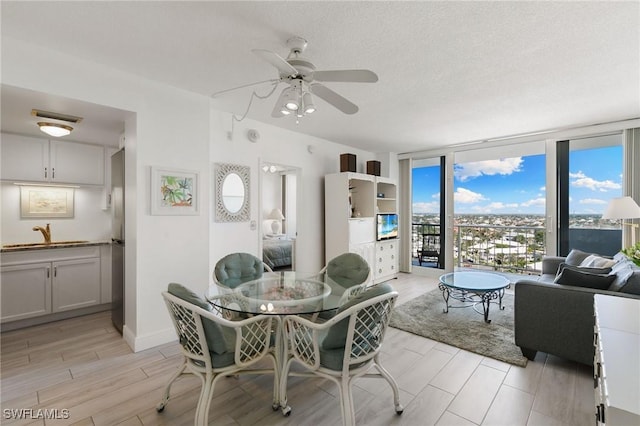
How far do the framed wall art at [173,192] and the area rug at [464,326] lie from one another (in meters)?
2.63

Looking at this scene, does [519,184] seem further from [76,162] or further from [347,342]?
[76,162]

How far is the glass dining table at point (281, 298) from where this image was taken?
1.85m

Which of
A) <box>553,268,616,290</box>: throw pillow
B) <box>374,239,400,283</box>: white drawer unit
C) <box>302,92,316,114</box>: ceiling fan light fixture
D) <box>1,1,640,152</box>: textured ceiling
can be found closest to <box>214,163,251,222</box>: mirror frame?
<box>1,1,640,152</box>: textured ceiling

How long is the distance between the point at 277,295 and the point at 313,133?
10.3ft

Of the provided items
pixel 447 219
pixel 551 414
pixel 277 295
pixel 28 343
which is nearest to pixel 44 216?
pixel 28 343

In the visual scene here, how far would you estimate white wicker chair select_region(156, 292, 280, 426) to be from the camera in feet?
5.22

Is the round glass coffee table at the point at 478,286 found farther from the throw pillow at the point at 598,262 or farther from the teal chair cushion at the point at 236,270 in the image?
the teal chair cushion at the point at 236,270

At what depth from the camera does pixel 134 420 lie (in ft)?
5.91

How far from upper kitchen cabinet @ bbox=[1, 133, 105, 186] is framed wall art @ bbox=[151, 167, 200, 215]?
6.09 feet

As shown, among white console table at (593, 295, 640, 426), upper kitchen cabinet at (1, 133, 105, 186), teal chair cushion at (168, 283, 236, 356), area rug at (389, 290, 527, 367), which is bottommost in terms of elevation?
area rug at (389, 290, 527, 367)

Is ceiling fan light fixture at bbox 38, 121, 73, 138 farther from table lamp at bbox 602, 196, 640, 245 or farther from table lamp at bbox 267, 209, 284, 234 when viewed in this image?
table lamp at bbox 602, 196, 640, 245

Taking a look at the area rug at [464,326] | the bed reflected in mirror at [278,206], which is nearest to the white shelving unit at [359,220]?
the area rug at [464,326]

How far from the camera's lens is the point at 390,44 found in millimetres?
2152

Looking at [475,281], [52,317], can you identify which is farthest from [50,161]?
[475,281]
